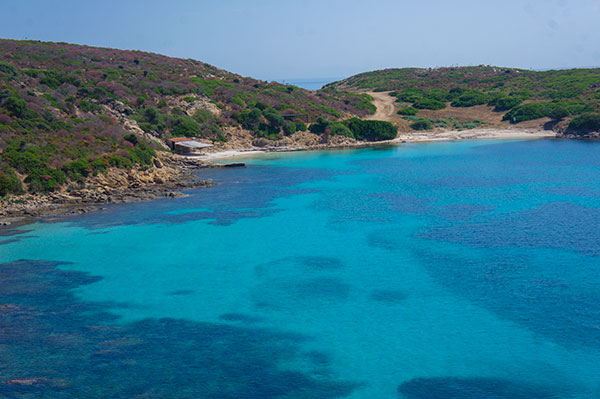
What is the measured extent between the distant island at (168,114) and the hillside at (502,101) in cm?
28

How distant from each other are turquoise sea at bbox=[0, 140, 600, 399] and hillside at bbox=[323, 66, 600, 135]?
4625 centimetres

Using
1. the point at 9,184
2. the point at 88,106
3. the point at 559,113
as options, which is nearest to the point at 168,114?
the point at 88,106

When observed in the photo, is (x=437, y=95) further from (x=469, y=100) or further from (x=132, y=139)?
(x=132, y=139)

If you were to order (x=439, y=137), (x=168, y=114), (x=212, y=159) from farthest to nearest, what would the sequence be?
1. (x=439, y=137)
2. (x=168, y=114)
3. (x=212, y=159)

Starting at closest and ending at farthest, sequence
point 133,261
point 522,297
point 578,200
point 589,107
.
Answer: point 522,297 < point 133,261 < point 578,200 < point 589,107

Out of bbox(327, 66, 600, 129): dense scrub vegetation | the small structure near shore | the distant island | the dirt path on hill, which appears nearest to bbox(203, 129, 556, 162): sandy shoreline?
the distant island

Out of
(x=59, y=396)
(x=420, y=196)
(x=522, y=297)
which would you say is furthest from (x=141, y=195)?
(x=522, y=297)

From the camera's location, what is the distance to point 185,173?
54.0 meters

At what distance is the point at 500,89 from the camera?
376ft

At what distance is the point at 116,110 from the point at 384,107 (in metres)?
54.2

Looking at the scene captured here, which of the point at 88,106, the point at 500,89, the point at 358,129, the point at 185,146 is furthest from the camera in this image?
the point at 500,89

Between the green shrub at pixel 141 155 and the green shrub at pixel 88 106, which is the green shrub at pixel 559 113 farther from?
the green shrub at pixel 88 106

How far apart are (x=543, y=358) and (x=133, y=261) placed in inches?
814

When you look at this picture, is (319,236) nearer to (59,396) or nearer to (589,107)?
(59,396)
